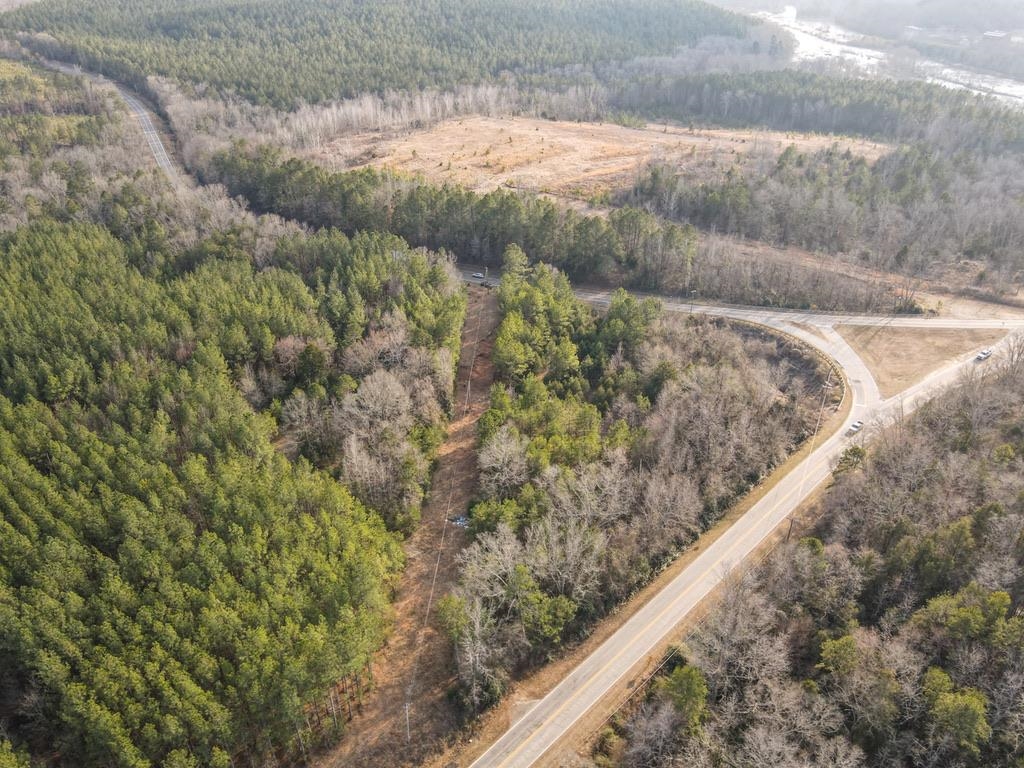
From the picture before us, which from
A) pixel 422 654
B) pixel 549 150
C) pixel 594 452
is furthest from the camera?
pixel 549 150

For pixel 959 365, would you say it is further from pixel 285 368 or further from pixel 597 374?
pixel 285 368

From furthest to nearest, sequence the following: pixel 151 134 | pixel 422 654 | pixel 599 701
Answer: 1. pixel 151 134
2. pixel 422 654
3. pixel 599 701

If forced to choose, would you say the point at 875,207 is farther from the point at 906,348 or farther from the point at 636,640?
the point at 636,640

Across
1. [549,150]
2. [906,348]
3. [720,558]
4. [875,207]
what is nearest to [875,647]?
[720,558]

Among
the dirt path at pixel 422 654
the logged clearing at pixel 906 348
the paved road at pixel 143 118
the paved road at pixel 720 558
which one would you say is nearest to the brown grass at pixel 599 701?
the paved road at pixel 720 558

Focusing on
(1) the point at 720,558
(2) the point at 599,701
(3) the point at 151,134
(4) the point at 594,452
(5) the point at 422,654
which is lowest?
(5) the point at 422,654

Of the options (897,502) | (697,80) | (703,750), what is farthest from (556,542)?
(697,80)

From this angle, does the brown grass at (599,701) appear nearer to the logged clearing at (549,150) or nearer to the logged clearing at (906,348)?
the logged clearing at (906,348)
